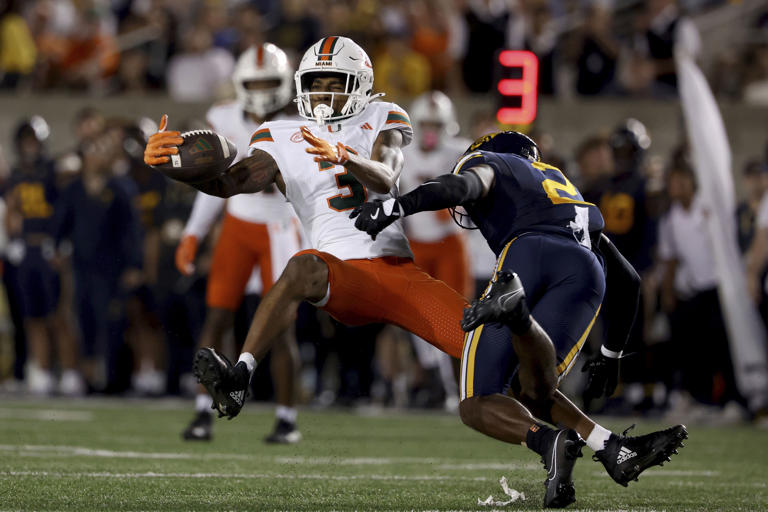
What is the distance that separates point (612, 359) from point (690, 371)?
186 inches

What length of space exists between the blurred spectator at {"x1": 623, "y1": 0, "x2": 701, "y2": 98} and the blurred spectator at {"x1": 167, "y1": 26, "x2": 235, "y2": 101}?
386 centimetres

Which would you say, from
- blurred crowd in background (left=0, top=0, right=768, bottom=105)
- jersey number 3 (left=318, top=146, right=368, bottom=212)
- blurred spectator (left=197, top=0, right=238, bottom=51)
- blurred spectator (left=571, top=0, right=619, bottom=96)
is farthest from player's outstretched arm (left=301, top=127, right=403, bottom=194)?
blurred spectator (left=197, top=0, right=238, bottom=51)

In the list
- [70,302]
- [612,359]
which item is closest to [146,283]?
[70,302]

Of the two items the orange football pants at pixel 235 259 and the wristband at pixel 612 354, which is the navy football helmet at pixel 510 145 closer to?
the wristband at pixel 612 354

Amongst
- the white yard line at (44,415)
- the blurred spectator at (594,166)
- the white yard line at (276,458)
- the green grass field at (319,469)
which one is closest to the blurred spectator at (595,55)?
the blurred spectator at (594,166)

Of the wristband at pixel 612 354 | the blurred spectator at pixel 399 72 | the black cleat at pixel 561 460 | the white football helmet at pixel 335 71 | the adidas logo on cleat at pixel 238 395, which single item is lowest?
the black cleat at pixel 561 460

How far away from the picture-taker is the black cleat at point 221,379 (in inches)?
174

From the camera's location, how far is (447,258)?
29.6 feet

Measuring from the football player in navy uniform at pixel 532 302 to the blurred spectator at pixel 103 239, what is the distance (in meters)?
6.07

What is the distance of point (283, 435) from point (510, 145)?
2.50 m

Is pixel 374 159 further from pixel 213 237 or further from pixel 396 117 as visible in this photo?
pixel 213 237

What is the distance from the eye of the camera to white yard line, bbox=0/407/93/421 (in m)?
7.96

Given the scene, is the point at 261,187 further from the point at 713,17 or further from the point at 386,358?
the point at 713,17

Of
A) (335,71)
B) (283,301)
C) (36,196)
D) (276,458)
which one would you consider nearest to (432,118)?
(36,196)
